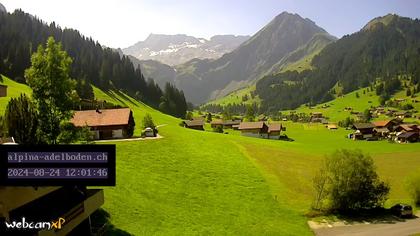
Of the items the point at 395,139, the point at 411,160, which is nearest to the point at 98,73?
the point at 395,139

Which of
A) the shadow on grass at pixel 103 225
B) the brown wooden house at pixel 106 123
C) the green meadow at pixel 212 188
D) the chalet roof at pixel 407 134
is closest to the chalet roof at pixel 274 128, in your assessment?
the chalet roof at pixel 407 134

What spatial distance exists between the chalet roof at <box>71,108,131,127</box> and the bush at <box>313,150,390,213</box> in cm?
4314

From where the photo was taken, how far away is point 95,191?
34938mm

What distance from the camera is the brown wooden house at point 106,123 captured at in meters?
86.4

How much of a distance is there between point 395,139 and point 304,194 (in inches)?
4023

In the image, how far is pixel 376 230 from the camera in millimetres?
52000

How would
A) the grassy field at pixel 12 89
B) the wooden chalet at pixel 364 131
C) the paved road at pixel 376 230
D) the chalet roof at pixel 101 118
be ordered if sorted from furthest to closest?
the wooden chalet at pixel 364 131
the grassy field at pixel 12 89
the chalet roof at pixel 101 118
the paved road at pixel 376 230

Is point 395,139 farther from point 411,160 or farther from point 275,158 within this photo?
point 275,158

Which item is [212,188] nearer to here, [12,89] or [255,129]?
[12,89]

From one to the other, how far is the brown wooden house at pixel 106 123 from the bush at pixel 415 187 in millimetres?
52626

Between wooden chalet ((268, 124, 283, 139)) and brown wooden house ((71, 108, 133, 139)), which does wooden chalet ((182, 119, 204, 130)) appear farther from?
brown wooden house ((71, 108, 133, 139))

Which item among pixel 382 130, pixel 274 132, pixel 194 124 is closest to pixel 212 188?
pixel 194 124

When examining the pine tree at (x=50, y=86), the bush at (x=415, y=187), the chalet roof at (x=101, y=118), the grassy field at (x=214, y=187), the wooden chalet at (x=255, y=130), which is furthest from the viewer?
the wooden chalet at (x=255, y=130)

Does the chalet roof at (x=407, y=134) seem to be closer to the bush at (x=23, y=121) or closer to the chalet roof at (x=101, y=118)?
the chalet roof at (x=101, y=118)
